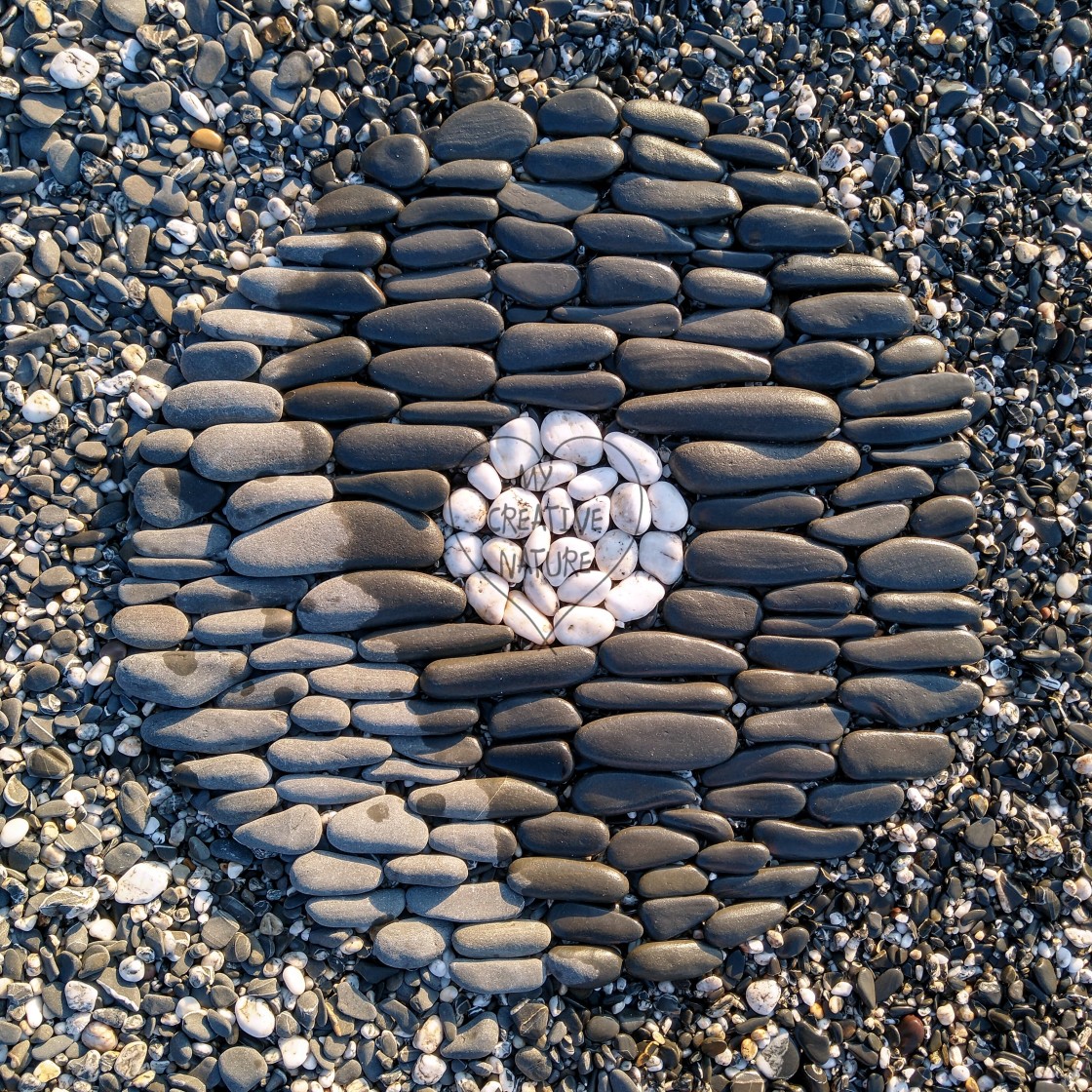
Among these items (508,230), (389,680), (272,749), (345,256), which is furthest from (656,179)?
(272,749)

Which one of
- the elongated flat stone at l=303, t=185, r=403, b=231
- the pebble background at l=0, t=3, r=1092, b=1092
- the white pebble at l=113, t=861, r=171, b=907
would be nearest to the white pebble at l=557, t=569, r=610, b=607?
the pebble background at l=0, t=3, r=1092, b=1092

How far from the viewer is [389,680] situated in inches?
81.5

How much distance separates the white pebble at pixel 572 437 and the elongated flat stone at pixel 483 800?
81 centimetres

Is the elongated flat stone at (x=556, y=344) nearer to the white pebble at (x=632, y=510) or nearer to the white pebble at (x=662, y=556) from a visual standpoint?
the white pebble at (x=632, y=510)

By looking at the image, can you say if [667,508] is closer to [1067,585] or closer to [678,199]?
[678,199]

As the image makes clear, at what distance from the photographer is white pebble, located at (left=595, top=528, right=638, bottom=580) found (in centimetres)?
211

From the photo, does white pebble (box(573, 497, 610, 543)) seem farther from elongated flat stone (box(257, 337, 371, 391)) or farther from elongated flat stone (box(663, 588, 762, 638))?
elongated flat stone (box(257, 337, 371, 391))

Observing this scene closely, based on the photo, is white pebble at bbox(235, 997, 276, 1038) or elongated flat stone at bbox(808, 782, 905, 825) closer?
white pebble at bbox(235, 997, 276, 1038)

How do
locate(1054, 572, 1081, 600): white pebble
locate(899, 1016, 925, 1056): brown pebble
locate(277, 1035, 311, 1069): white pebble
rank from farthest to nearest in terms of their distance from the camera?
locate(1054, 572, 1081, 600): white pebble < locate(899, 1016, 925, 1056): brown pebble < locate(277, 1035, 311, 1069): white pebble

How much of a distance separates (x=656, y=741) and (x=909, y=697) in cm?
64

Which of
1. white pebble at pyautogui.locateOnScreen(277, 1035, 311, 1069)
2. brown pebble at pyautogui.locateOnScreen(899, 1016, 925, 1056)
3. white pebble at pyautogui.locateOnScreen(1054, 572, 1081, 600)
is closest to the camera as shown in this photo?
white pebble at pyautogui.locateOnScreen(277, 1035, 311, 1069)

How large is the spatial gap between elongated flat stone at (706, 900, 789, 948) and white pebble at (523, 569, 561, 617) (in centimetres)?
82

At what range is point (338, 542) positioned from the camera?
82.0 inches

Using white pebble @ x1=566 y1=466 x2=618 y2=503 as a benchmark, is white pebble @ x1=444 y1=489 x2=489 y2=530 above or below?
below
